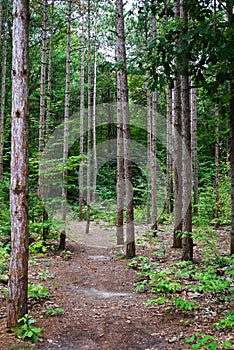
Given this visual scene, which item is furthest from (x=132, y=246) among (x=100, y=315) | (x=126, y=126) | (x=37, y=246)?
(x=100, y=315)

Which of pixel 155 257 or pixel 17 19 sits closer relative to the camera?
pixel 17 19

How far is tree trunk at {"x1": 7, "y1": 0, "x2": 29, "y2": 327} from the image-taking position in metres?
4.47

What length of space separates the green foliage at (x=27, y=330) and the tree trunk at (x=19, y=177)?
0.11 meters

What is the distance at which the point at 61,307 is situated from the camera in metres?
5.49

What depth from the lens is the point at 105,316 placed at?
5152 millimetres

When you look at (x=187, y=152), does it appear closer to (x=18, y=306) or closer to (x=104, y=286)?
(x=104, y=286)

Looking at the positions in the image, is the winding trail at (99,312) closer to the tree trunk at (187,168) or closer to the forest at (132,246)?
the forest at (132,246)

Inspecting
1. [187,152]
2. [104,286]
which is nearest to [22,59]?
[187,152]

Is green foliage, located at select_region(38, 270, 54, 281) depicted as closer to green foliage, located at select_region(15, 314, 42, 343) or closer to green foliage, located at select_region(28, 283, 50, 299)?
green foliage, located at select_region(28, 283, 50, 299)

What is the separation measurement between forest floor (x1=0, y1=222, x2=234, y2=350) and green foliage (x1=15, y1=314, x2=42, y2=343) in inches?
3.1

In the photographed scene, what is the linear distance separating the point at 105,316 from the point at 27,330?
1.33 meters

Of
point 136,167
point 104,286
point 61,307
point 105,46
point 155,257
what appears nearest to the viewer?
point 61,307

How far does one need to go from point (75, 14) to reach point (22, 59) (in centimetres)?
1553

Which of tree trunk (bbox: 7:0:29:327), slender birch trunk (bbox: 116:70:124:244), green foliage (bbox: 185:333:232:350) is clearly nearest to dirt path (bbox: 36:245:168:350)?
green foliage (bbox: 185:333:232:350)
